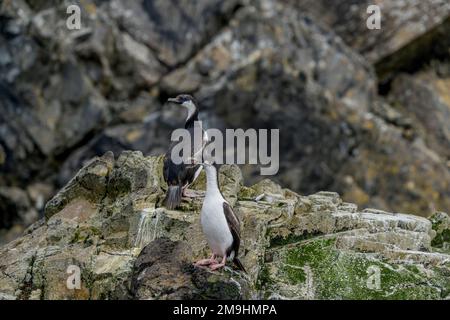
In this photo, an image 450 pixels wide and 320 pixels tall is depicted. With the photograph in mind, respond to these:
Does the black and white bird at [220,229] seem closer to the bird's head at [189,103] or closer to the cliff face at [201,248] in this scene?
the cliff face at [201,248]

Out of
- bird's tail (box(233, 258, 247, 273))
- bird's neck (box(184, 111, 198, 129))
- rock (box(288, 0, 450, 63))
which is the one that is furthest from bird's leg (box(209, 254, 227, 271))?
rock (box(288, 0, 450, 63))

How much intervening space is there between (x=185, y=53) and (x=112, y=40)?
267 centimetres

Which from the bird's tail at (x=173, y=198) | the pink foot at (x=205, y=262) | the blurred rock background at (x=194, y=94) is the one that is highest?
the blurred rock background at (x=194, y=94)

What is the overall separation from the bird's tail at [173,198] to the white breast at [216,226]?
1.98 metres

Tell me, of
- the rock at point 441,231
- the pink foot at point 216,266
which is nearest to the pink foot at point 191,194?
the pink foot at point 216,266

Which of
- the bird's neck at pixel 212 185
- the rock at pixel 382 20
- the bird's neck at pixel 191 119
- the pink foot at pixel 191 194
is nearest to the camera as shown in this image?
the bird's neck at pixel 212 185

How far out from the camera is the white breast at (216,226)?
15.3 m

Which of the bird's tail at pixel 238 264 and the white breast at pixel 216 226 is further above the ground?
the white breast at pixel 216 226

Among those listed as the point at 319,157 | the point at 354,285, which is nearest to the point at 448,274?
the point at 354,285

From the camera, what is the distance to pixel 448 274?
16328mm

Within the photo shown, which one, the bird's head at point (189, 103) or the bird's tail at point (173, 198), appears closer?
the bird's tail at point (173, 198)

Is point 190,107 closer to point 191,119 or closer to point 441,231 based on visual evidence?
point 191,119

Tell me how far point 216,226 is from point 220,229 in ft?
0.35
